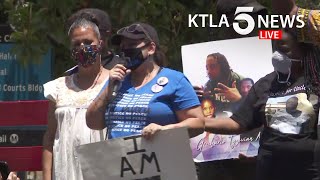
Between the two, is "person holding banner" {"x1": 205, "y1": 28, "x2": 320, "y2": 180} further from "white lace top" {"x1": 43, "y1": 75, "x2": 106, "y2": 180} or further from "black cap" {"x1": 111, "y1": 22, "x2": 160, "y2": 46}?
"white lace top" {"x1": 43, "y1": 75, "x2": 106, "y2": 180}

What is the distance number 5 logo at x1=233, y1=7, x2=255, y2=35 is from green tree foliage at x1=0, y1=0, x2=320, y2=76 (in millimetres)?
1400

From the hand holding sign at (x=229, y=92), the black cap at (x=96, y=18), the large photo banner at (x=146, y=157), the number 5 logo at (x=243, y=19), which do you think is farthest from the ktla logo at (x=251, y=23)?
the large photo banner at (x=146, y=157)

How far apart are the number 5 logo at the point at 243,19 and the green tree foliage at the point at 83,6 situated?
4.59 ft

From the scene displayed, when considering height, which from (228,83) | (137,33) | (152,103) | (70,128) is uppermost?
(137,33)

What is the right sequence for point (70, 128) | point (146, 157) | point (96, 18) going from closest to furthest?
point (146, 157)
point (70, 128)
point (96, 18)

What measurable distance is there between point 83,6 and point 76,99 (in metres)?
2.43

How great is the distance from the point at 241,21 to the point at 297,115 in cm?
84

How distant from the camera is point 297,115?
208 inches

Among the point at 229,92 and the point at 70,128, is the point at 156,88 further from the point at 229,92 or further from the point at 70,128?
the point at 229,92

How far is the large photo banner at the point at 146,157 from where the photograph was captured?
5043mm

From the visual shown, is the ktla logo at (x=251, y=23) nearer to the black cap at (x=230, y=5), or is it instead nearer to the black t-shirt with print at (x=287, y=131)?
the black cap at (x=230, y=5)

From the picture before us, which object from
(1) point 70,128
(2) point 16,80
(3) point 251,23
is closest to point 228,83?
(3) point 251,23

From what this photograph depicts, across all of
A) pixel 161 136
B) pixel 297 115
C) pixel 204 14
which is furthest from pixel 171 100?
pixel 204 14

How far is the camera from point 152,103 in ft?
16.7
